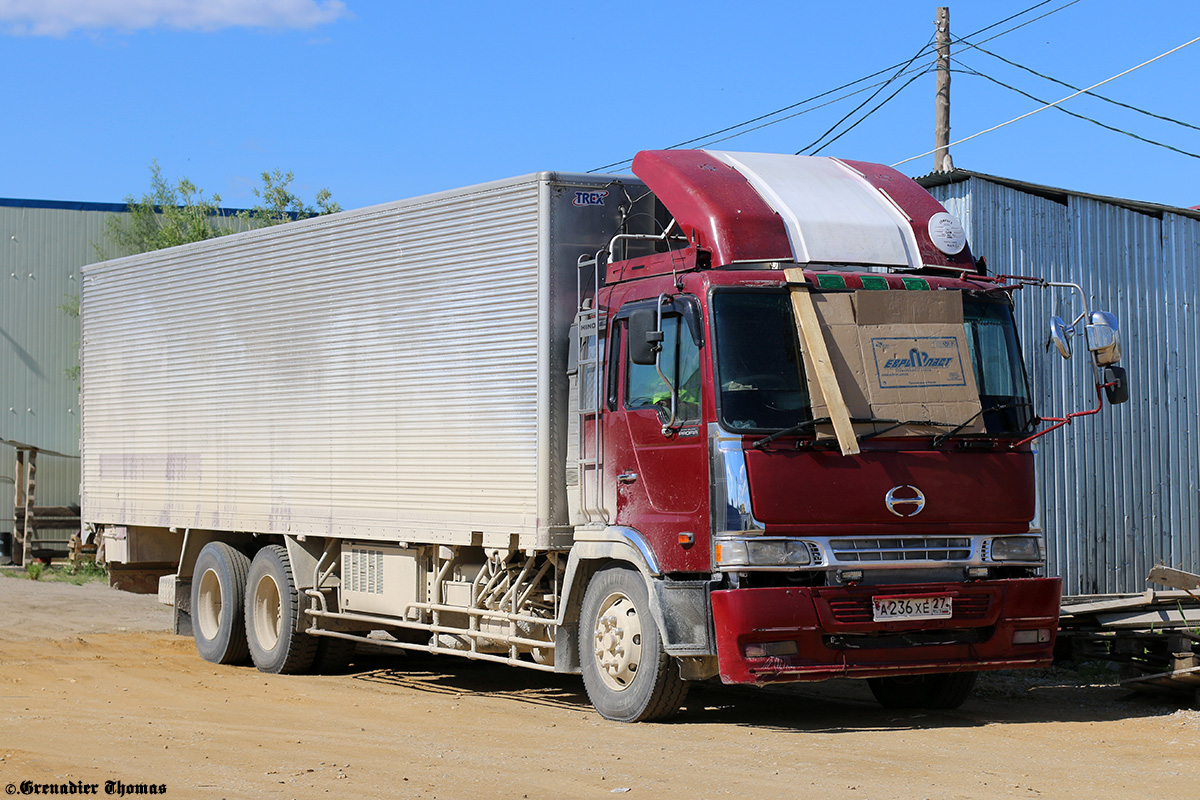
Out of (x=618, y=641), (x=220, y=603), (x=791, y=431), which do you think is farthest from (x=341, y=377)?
(x=791, y=431)

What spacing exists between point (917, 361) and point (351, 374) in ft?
17.3

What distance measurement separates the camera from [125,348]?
1595 centimetres

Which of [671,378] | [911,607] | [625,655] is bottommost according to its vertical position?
[625,655]

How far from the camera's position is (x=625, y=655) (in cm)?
977

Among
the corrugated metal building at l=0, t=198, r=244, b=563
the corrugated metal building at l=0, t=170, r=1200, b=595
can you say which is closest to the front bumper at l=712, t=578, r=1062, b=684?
the corrugated metal building at l=0, t=170, r=1200, b=595

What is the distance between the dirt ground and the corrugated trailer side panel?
4.99 ft

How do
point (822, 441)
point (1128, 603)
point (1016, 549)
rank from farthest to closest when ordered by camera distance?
point (1128, 603) → point (1016, 549) → point (822, 441)

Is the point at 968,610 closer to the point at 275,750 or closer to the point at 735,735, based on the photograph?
the point at 735,735

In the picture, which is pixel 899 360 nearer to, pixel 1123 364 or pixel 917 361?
pixel 917 361

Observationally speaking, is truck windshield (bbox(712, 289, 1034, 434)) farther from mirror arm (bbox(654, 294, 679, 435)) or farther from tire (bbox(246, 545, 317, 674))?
tire (bbox(246, 545, 317, 674))

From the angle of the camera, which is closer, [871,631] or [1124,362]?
[871,631]

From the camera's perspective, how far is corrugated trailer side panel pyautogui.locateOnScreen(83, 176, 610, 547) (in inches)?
424

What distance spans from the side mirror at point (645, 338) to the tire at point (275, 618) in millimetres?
5605

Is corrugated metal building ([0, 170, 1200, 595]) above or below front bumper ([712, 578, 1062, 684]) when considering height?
above
